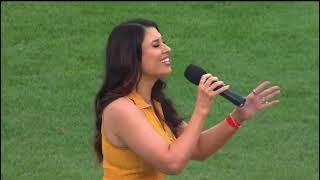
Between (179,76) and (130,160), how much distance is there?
5.37 m

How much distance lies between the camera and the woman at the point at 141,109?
334 centimetres

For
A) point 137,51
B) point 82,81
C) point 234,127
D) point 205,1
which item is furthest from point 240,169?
point 205,1

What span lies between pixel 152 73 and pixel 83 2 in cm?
761

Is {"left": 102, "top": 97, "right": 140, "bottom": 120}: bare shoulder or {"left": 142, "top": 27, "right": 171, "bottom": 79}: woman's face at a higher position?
{"left": 142, "top": 27, "right": 171, "bottom": 79}: woman's face

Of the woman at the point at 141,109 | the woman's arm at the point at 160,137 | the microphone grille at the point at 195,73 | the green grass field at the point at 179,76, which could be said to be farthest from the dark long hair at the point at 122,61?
the green grass field at the point at 179,76

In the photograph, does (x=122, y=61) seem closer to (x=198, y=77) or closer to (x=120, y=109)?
(x=120, y=109)

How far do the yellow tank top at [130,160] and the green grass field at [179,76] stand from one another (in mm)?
2970

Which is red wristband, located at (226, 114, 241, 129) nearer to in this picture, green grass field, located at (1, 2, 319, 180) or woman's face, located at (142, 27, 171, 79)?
woman's face, located at (142, 27, 171, 79)

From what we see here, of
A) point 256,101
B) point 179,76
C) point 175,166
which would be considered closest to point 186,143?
point 175,166

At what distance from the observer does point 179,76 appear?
351 inches

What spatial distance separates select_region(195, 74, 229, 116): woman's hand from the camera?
331 centimetres

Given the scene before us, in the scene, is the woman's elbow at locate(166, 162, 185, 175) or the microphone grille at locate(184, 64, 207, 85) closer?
the woman's elbow at locate(166, 162, 185, 175)

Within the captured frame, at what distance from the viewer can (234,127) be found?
384cm

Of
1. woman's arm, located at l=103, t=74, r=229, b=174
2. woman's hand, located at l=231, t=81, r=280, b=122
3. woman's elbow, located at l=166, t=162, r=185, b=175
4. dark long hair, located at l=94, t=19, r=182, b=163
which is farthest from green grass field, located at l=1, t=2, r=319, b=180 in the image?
woman's elbow, located at l=166, t=162, r=185, b=175
